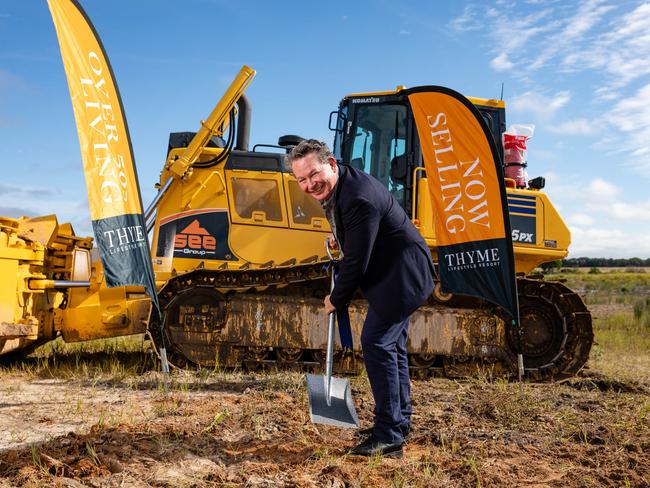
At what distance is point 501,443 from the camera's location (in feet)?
13.8

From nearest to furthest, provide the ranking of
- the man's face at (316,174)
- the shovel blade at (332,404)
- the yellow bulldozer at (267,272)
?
the man's face at (316,174) → the shovel blade at (332,404) → the yellow bulldozer at (267,272)

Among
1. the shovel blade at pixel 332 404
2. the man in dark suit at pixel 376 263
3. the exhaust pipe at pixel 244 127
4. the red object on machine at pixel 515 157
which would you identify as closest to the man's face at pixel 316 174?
the man in dark suit at pixel 376 263

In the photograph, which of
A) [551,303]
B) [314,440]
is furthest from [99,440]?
[551,303]

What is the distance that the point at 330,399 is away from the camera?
4258 mm

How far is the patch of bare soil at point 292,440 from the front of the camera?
11.5 feet

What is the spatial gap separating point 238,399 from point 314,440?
1492mm

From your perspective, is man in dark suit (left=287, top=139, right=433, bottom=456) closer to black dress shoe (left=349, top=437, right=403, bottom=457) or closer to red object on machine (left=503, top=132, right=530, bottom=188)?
black dress shoe (left=349, top=437, right=403, bottom=457)

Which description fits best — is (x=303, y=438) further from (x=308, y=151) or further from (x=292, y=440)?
(x=308, y=151)

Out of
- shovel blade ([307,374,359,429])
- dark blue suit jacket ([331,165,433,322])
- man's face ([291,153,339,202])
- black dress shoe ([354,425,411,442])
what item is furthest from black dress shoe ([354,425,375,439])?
man's face ([291,153,339,202])

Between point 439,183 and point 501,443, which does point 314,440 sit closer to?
point 501,443

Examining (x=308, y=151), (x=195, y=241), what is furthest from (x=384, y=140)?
(x=308, y=151)

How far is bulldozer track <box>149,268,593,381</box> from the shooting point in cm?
712

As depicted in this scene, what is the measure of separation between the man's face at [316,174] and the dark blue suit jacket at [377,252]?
75 mm

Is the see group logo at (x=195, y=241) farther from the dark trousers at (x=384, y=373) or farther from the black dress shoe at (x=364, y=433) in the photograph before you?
the dark trousers at (x=384, y=373)
